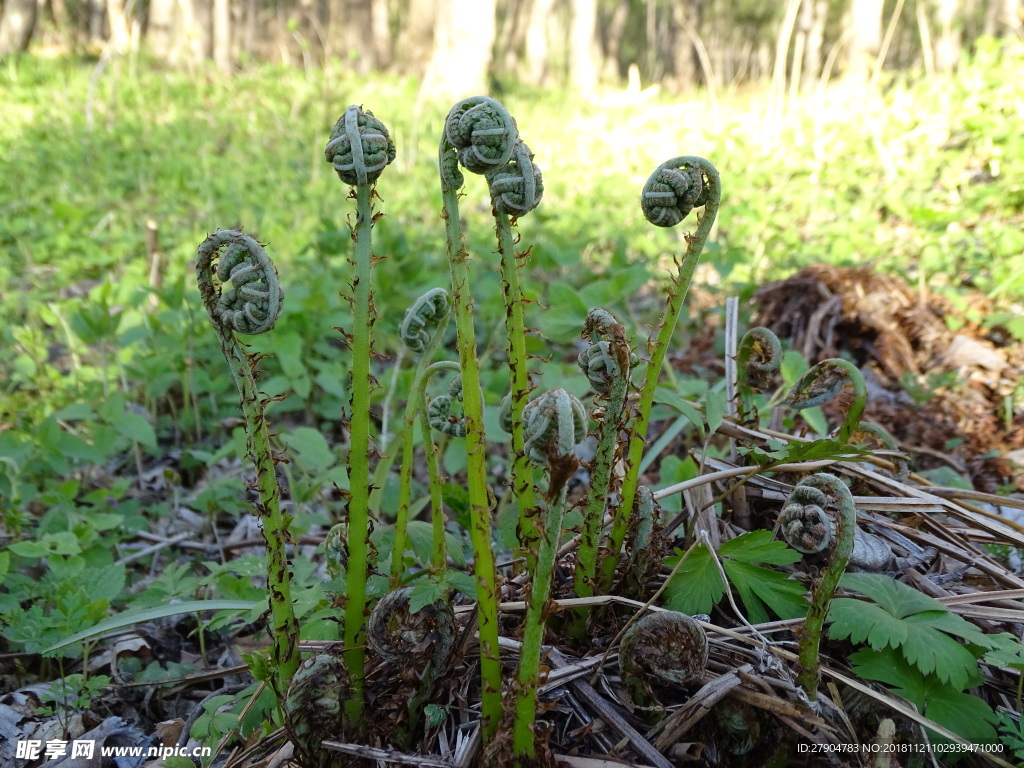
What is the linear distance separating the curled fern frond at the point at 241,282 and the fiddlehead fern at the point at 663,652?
865 millimetres

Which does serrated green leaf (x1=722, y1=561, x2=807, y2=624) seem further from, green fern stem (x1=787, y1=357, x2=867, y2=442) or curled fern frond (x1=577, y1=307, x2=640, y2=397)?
curled fern frond (x1=577, y1=307, x2=640, y2=397)

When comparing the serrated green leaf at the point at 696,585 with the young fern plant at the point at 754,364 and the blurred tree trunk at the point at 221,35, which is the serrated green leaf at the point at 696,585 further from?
the blurred tree trunk at the point at 221,35

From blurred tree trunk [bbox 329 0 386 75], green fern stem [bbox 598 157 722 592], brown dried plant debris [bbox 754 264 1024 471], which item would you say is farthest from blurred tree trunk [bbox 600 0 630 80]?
green fern stem [bbox 598 157 722 592]

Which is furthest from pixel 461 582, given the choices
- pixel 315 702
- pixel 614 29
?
pixel 614 29

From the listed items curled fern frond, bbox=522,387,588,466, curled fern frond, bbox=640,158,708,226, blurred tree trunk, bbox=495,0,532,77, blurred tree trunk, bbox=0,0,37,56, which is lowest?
curled fern frond, bbox=522,387,588,466

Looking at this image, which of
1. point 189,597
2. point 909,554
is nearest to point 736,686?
point 909,554

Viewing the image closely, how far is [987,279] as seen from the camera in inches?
172

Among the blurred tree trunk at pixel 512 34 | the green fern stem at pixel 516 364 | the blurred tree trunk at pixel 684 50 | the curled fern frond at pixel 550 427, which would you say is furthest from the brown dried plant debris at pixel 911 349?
the blurred tree trunk at pixel 684 50

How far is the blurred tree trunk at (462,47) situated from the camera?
13211 millimetres

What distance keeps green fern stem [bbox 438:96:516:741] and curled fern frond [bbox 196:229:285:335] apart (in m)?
0.30

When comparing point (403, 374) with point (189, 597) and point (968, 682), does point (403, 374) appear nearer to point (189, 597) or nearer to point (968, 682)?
point (189, 597)

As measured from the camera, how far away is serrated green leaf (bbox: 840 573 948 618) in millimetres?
1423

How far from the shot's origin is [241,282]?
1.16m

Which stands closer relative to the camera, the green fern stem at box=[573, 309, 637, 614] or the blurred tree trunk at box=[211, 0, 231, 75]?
the green fern stem at box=[573, 309, 637, 614]
